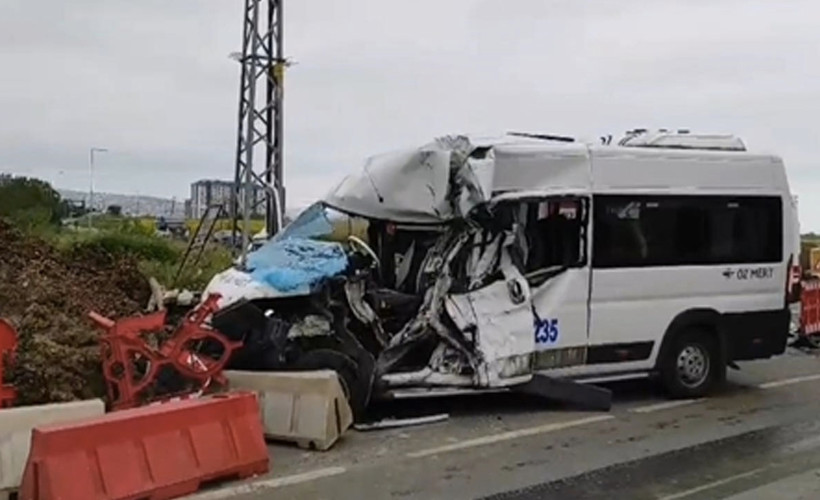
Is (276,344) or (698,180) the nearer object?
(276,344)

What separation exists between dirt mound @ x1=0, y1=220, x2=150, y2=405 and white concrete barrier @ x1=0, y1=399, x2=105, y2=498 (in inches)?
61.3

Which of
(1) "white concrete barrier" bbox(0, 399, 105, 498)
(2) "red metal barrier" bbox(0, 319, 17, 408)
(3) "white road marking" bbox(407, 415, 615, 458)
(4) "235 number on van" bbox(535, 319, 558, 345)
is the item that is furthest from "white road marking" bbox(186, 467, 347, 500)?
(4) "235 number on van" bbox(535, 319, 558, 345)

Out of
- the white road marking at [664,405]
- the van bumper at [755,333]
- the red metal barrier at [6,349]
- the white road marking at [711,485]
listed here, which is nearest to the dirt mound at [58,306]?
the red metal barrier at [6,349]

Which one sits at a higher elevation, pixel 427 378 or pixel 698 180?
pixel 698 180

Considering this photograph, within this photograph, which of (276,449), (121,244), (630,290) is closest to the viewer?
(276,449)

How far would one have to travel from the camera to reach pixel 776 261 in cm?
1115

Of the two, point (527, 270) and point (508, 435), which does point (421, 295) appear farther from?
point (508, 435)

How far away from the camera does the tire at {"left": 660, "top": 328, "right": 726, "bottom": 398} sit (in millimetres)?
10586

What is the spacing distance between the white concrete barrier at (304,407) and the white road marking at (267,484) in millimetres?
658

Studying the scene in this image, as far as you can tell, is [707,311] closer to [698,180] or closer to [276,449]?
[698,180]

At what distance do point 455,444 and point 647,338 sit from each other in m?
2.92

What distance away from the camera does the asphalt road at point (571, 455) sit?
22.7ft

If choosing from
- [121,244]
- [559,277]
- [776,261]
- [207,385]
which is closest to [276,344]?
[207,385]

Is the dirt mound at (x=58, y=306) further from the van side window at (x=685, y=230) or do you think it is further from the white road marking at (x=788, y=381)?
the white road marking at (x=788, y=381)
